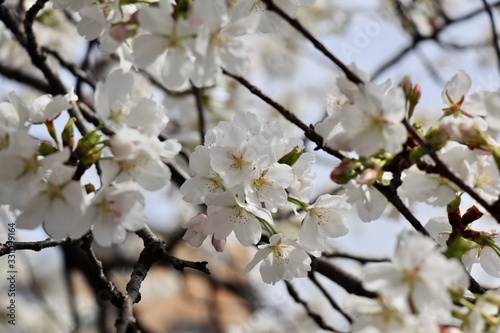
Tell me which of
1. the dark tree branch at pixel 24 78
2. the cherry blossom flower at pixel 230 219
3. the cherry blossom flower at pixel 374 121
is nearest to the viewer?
the cherry blossom flower at pixel 374 121

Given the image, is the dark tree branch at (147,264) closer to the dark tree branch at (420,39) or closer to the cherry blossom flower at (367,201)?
the cherry blossom flower at (367,201)

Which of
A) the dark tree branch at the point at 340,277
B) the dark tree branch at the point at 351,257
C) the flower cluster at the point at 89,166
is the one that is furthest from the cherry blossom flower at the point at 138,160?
the dark tree branch at the point at 351,257

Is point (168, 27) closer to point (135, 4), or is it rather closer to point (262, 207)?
point (135, 4)

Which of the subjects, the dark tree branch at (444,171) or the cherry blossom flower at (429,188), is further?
the cherry blossom flower at (429,188)

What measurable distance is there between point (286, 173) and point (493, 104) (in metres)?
0.41

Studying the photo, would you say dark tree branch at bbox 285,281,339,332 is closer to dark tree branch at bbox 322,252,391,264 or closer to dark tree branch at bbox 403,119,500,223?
dark tree branch at bbox 322,252,391,264

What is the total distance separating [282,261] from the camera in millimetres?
1343

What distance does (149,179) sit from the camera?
1029 mm

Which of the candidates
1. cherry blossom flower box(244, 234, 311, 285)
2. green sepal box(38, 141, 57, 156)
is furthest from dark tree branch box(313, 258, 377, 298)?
green sepal box(38, 141, 57, 156)

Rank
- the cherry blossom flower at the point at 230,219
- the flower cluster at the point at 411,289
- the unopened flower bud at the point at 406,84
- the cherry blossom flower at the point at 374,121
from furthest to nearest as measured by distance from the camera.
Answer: the cherry blossom flower at the point at 230,219, the unopened flower bud at the point at 406,84, the cherry blossom flower at the point at 374,121, the flower cluster at the point at 411,289

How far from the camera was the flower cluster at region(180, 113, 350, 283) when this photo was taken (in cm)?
122

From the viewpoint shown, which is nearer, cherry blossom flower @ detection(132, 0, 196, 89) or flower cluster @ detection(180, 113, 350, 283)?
cherry blossom flower @ detection(132, 0, 196, 89)

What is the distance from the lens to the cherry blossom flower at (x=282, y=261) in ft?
4.36

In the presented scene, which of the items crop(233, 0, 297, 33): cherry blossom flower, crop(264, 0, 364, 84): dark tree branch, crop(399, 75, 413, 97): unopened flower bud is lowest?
crop(233, 0, 297, 33): cherry blossom flower
